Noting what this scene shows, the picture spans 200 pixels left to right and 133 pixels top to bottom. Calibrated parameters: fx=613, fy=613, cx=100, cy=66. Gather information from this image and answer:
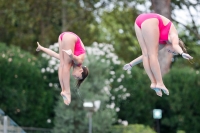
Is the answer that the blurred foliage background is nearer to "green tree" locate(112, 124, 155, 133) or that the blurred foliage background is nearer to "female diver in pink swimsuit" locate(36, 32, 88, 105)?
"green tree" locate(112, 124, 155, 133)

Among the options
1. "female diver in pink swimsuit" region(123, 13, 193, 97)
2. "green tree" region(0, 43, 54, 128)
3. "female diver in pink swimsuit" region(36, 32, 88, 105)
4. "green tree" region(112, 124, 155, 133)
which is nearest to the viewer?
"female diver in pink swimsuit" region(123, 13, 193, 97)

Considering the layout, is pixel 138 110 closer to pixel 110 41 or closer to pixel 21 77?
pixel 21 77

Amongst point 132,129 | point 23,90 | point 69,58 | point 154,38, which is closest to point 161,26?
point 154,38

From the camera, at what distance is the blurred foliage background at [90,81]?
1917 cm

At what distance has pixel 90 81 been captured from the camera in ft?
64.8

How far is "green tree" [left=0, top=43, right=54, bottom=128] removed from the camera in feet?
61.8

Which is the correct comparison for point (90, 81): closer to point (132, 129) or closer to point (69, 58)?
point (132, 129)

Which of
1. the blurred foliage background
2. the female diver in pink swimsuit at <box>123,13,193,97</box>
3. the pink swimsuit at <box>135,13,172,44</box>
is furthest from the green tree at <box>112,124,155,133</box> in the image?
the pink swimsuit at <box>135,13,172,44</box>

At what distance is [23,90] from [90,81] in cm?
218

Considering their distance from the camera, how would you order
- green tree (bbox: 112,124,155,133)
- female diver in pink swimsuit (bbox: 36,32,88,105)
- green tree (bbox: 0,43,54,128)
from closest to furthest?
female diver in pink swimsuit (bbox: 36,32,88,105) < green tree (bbox: 112,124,155,133) < green tree (bbox: 0,43,54,128)

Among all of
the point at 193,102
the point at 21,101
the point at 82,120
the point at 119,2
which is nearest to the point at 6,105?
the point at 21,101

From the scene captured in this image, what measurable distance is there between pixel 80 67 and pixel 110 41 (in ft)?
73.2

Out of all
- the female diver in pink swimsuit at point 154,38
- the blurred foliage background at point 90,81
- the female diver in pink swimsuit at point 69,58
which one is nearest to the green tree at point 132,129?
the blurred foliage background at point 90,81

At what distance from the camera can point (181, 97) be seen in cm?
2156
